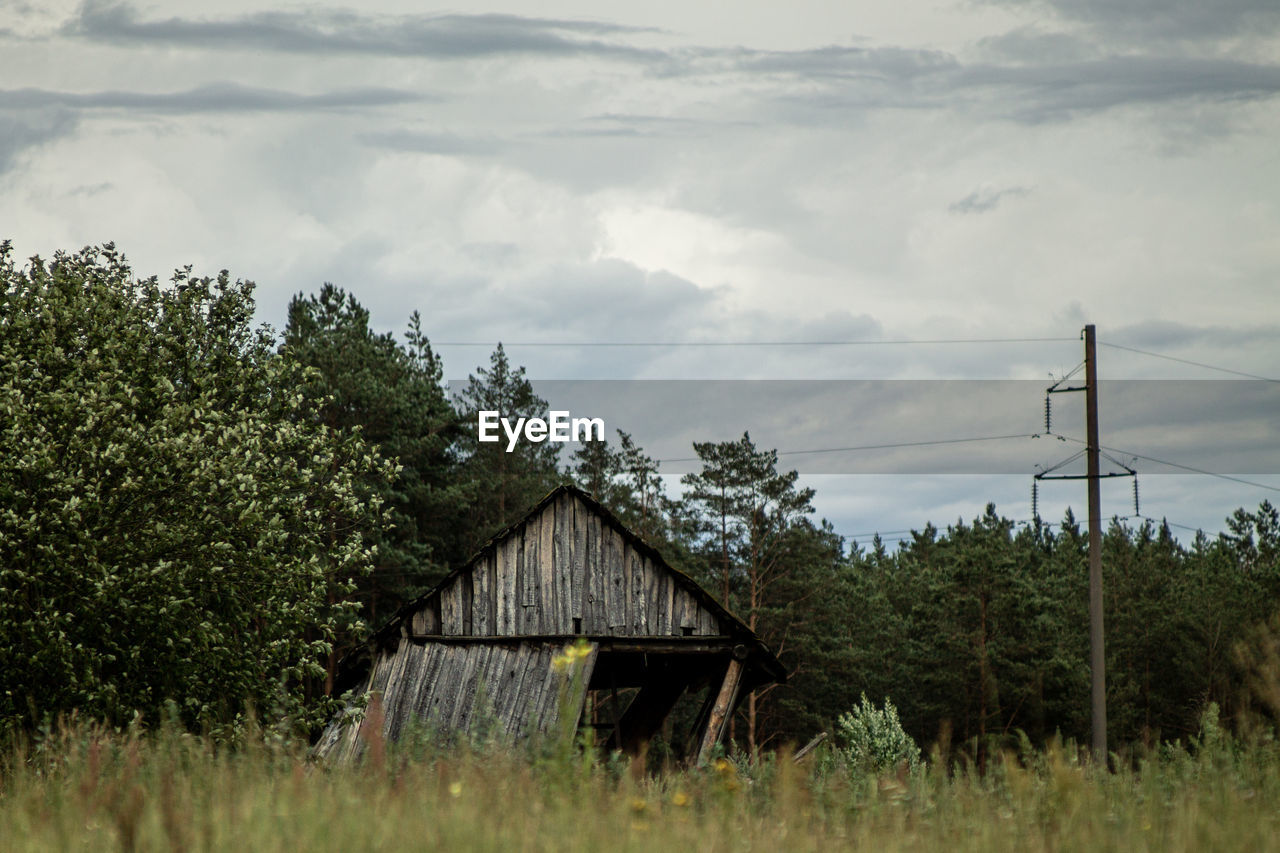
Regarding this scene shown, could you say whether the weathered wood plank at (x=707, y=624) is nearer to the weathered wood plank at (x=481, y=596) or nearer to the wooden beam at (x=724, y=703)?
the wooden beam at (x=724, y=703)

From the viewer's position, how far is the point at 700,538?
49344mm

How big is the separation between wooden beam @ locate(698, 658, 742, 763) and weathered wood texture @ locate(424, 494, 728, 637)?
2.33 ft

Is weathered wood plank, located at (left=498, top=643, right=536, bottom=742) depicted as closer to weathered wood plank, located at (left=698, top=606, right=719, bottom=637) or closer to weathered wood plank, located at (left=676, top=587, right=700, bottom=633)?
weathered wood plank, located at (left=676, top=587, right=700, bottom=633)

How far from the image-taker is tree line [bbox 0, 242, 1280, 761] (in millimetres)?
15039

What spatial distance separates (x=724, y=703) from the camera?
19109 millimetres

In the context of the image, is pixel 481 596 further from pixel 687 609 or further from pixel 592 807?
pixel 592 807

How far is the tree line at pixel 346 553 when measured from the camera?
15.0m

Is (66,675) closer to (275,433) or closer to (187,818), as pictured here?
(275,433)

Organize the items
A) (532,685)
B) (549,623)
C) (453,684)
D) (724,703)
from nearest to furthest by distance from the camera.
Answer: (532,685) → (724,703) → (453,684) → (549,623)

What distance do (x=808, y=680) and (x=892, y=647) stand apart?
26.4ft

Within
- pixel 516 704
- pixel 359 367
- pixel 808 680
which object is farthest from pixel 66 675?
pixel 808 680

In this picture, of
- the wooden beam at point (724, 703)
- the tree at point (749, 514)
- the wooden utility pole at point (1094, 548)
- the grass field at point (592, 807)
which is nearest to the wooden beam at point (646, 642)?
the wooden beam at point (724, 703)

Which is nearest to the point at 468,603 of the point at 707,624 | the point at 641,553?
the point at 641,553

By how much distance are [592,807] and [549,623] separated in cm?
1477
